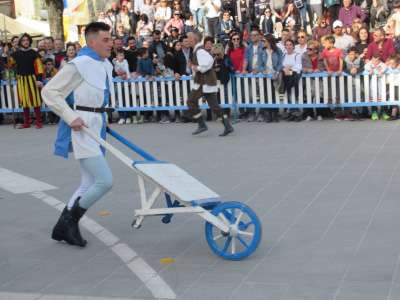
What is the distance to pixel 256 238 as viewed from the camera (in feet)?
19.6

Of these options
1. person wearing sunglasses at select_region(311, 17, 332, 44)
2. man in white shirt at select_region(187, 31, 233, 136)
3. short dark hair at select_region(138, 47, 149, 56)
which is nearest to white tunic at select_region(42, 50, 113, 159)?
man in white shirt at select_region(187, 31, 233, 136)

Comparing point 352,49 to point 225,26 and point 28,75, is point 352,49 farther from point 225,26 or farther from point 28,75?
point 28,75

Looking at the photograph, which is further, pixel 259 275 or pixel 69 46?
pixel 69 46

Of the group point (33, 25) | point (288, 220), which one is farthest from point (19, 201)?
point (33, 25)

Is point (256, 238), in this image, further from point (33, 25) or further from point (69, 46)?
point (33, 25)

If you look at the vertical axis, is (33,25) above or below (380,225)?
above

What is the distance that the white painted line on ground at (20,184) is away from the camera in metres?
9.27

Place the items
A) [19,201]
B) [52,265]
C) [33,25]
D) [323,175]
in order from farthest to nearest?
[33,25] → [323,175] → [19,201] → [52,265]

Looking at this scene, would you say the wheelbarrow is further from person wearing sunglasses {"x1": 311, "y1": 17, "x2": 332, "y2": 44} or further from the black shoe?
person wearing sunglasses {"x1": 311, "y1": 17, "x2": 332, "y2": 44}

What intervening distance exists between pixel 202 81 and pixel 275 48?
2.24 m

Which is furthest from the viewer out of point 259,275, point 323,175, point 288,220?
point 323,175

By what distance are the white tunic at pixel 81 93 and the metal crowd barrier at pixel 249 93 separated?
27.1 feet

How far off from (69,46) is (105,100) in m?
9.46

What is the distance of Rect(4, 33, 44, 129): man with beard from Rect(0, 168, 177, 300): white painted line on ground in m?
5.36
